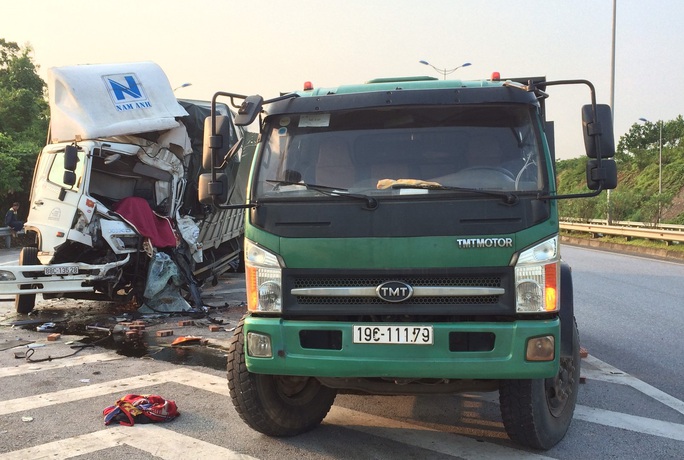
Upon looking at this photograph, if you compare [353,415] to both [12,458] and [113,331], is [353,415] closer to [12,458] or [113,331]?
[12,458]

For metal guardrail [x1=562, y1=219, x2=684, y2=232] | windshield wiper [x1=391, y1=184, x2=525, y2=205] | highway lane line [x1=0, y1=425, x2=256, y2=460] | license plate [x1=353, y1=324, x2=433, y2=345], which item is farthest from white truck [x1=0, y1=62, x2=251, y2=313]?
metal guardrail [x1=562, y1=219, x2=684, y2=232]

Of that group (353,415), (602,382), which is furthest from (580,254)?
(353,415)

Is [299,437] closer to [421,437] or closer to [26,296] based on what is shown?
[421,437]

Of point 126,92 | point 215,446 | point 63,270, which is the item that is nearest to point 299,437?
point 215,446

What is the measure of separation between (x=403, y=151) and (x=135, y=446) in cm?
255

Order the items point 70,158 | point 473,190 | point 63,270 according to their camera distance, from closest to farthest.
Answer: point 473,190
point 70,158
point 63,270

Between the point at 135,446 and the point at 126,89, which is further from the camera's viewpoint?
the point at 126,89

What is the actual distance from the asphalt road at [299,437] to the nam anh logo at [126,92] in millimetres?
→ 3471

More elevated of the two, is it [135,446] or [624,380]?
[135,446]

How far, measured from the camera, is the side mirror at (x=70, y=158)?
8.77m

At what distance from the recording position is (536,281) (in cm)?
383

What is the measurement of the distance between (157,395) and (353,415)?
1.63 meters

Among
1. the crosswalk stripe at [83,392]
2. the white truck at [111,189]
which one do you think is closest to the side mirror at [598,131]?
the crosswalk stripe at [83,392]

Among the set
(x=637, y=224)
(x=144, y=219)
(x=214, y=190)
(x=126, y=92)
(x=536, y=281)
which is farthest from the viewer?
(x=637, y=224)
